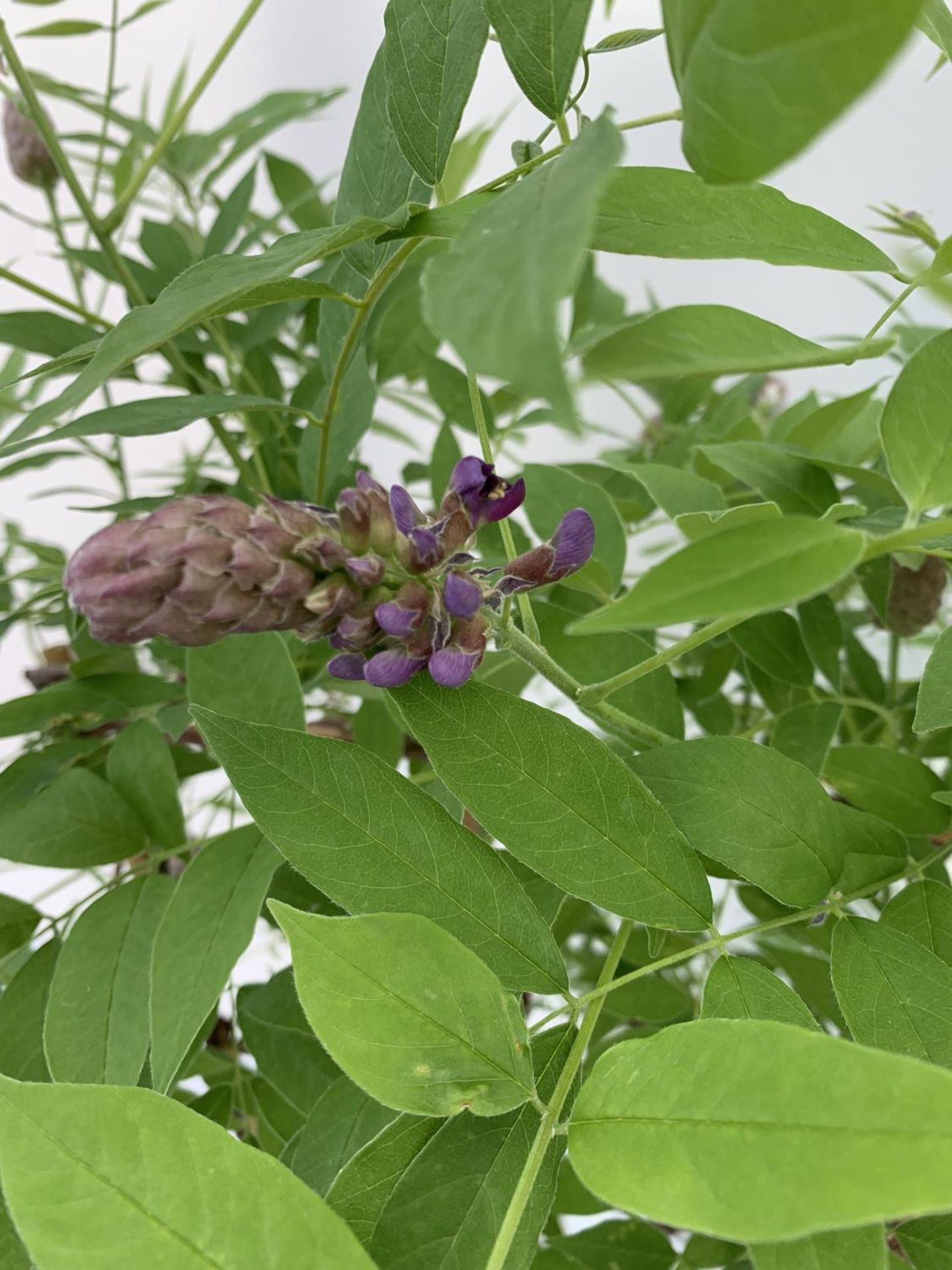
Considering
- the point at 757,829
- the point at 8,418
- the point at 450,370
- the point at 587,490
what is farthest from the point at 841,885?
the point at 8,418

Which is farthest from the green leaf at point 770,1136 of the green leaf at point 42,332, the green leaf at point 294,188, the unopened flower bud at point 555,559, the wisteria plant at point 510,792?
the green leaf at point 294,188

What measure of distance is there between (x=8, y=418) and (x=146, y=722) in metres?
0.34

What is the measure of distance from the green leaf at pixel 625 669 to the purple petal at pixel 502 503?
0.28 ft

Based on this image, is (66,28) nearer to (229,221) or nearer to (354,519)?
(229,221)

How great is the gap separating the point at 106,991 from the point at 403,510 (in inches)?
6.8

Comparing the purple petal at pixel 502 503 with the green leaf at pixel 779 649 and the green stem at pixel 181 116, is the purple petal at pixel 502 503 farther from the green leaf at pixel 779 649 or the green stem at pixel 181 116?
the green stem at pixel 181 116

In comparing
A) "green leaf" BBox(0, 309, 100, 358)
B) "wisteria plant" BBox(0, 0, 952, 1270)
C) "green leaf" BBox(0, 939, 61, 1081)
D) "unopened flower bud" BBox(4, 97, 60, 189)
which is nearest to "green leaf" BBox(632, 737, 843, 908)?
"wisteria plant" BBox(0, 0, 952, 1270)

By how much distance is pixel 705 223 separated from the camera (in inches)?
8.1

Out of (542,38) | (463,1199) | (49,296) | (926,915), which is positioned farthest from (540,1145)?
(49,296)

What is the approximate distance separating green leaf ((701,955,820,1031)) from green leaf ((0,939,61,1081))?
20cm

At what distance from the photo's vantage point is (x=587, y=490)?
14.6 inches

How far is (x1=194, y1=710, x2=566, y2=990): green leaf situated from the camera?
235 millimetres

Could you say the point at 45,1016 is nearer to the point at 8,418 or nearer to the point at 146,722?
the point at 146,722

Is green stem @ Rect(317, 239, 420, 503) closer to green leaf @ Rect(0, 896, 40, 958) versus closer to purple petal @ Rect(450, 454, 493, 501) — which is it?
purple petal @ Rect(450, 454, 493, 501)
